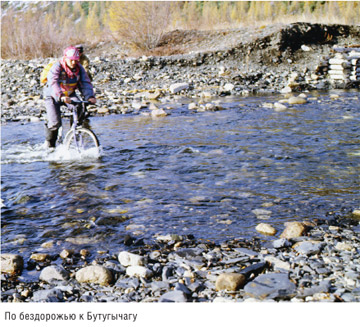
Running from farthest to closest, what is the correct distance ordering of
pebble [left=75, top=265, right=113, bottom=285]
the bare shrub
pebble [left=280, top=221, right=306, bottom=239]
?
the bare shrub
pebble [left=280, top=221, right=306, bottom=239]
pebble [left=75, top=265, right=113, bottom=285]

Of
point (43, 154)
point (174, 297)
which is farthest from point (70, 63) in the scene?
point (174, 297)

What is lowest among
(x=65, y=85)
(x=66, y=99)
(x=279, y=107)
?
(x=279, y=107)

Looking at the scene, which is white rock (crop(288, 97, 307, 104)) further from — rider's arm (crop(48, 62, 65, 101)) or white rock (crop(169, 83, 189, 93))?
rider's arm (crop(48, 62, 65, 101))

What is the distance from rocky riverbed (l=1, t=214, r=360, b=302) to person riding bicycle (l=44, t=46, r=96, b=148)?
3.65m

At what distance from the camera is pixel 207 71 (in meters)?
19.5

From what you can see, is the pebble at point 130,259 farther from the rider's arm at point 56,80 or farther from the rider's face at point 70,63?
the rider's face at point 70,63

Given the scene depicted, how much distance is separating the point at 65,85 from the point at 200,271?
5.10 meters

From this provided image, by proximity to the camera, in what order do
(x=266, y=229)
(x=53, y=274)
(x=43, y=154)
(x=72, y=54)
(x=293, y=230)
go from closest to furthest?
(x=53, y=274) < (x=293, y=230) < (x=266, y=229) < (x=72, y=54) < (x=43, y=154)

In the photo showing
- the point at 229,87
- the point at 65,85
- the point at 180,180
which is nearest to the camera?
the point at 180,180

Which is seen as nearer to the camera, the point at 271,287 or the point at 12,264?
the point at 271,287

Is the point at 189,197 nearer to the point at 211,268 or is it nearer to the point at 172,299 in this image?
the point at 211,268

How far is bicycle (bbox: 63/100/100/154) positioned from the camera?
810cm

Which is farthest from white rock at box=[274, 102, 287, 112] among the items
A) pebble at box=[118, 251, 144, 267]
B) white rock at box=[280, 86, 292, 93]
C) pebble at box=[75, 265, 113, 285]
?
pebble at box=[75, 265, 113, 285]

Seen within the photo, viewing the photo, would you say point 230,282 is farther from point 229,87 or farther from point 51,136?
point 229,87
